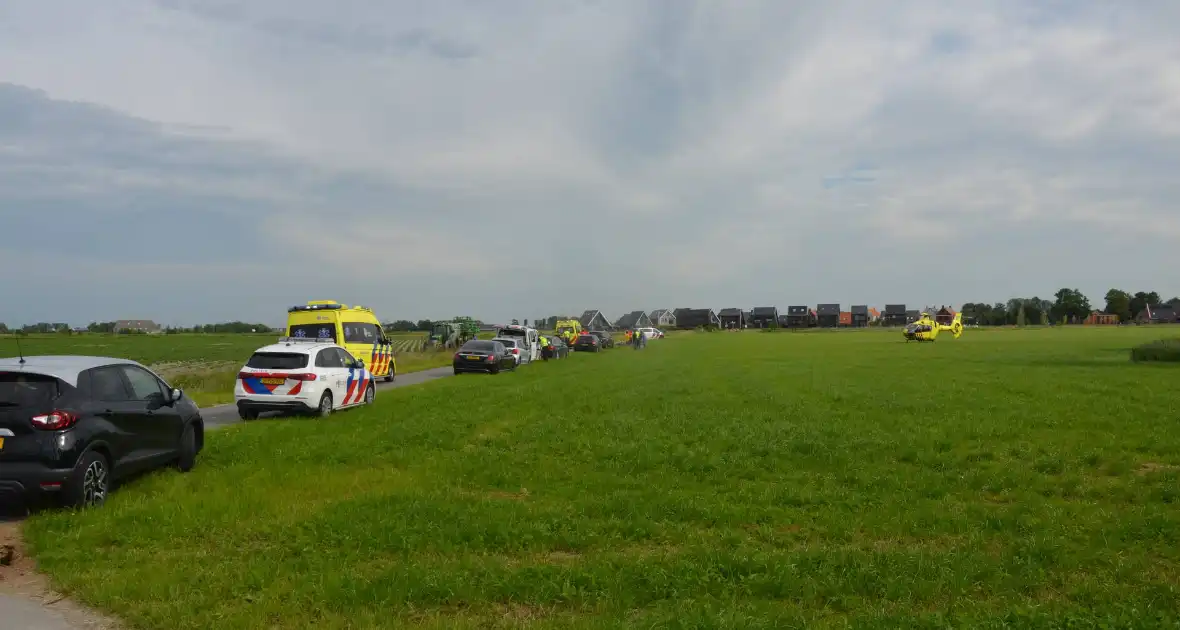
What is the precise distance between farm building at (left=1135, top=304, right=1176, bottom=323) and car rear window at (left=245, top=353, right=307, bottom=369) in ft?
502

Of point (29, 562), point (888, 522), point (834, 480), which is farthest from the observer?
point (834, 480)

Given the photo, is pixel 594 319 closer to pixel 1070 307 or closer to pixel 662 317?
pixel 662 317

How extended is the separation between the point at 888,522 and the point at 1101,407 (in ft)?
35.0

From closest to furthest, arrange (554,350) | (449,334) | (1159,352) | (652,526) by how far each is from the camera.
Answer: (652,526) < (1159,352) < (554,350) < (449,334)

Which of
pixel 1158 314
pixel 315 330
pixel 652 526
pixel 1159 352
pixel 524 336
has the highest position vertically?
pixel 1158 314

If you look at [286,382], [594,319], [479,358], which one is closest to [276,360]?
[286,382]

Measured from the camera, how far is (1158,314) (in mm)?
137375

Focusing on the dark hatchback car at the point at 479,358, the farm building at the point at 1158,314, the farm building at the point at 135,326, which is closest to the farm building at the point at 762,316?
the farm building at the point at 1158,314

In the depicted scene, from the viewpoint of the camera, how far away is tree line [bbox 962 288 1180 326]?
13425cm

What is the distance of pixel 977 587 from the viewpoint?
18.3 ft

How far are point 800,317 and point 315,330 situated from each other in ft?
454

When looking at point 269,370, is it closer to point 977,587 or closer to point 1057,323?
point 977,587

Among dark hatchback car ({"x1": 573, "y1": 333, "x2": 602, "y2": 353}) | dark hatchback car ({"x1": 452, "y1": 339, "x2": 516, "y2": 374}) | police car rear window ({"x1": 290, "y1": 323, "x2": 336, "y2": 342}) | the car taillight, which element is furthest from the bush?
the car taillight

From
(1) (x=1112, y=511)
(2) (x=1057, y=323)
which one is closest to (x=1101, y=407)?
(1) (x=1112, y=511)
